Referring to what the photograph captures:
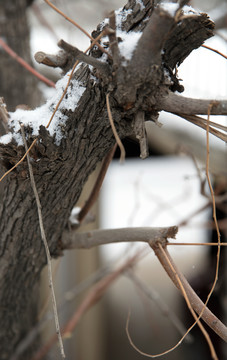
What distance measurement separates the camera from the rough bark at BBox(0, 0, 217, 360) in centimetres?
38

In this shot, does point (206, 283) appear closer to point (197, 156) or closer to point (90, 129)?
point (197, 156)

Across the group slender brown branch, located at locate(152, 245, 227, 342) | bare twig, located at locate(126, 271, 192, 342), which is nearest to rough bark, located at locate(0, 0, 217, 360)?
slender brown branch, located at locate(152, 245, 227, 342)

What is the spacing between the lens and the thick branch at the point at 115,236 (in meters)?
0.45

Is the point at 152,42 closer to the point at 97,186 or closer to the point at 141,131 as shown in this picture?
the point at 141,131

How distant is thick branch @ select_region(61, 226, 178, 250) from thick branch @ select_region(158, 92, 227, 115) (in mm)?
142

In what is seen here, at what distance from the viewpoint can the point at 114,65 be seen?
14.7 inches

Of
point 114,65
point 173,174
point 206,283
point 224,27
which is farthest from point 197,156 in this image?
point 173,174

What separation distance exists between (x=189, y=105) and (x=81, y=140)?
14cm

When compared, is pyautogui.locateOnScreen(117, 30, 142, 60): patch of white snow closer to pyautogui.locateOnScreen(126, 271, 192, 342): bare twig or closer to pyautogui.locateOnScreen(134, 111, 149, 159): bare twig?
pyautogui.locateOnScreen(134, 111, 149, 159): bare twig

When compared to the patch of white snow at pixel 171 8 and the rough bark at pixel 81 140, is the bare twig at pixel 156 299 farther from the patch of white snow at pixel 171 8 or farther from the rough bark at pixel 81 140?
the patch of white snow at pixel 171 8

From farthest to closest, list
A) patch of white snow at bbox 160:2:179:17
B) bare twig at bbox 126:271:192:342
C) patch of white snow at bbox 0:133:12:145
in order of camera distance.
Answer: bare twig at bbox 126:271:192:342, patch of white snow at bbox 0:133:12:145, patch of white snow at bbox 160:2:179:17

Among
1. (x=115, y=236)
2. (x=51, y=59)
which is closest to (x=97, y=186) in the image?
(x=115, y=236)

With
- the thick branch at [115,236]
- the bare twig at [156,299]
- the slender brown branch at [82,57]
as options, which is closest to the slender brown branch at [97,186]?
the thick branch at [115,236]

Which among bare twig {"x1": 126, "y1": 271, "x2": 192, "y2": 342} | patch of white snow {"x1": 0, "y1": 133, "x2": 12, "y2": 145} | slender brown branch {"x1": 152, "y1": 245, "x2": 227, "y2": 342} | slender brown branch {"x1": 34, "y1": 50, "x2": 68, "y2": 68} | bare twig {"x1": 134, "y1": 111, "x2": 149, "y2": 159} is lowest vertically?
slender brown branch {"x1": 152, "y1": 245, "x2": 227, "y2": 342}
